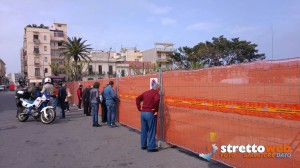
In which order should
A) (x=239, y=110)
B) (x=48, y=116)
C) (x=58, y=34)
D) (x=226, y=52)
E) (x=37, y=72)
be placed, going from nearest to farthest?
(x=239, y=110) < (x=48, y=116) < (x=226, y=52) < (x=37, y=72) < (x=58, y=34)

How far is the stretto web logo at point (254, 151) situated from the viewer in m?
4.18

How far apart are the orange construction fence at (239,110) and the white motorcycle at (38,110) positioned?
6503 millimetres

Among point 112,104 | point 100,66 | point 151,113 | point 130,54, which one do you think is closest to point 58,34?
point 100,66

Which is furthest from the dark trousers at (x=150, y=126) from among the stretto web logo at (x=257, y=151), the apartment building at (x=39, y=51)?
the apartment building at (x=39, y=51)

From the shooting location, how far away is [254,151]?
4660 mm

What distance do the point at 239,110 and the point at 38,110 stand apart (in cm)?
990

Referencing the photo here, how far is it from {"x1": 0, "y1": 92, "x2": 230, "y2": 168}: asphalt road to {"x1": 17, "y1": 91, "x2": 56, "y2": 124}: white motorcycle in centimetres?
166

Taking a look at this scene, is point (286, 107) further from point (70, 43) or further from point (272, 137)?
point (70, 43)

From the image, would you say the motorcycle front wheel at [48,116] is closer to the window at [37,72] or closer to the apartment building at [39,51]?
the apartment building at [39,51]

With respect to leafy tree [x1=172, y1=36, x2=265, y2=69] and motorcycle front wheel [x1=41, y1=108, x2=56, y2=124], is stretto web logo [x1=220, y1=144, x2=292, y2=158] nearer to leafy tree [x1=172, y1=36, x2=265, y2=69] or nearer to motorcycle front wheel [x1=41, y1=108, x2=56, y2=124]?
motorcycle front wheel [x1=41, y1=108, x2=56, y2=124]

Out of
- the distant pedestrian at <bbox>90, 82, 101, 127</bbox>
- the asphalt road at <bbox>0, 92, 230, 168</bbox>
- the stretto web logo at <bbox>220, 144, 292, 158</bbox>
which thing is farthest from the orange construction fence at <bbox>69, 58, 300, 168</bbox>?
the distant pedestrian at <bbox>90, 82, 101, 127</bbox>

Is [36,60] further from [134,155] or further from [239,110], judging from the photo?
[239,110]

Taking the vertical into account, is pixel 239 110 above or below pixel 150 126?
above

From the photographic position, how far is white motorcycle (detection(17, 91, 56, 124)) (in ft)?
39.0
